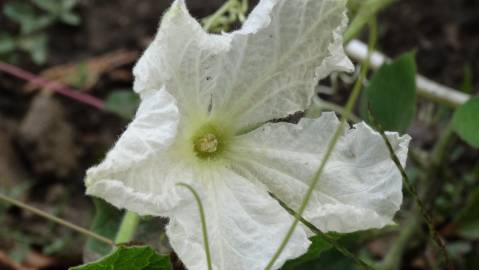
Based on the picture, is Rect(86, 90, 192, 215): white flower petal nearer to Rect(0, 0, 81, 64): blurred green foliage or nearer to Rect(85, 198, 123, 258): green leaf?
Rect(85, 198, 123, 258): green leaf

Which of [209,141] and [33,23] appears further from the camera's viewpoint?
[33,23]

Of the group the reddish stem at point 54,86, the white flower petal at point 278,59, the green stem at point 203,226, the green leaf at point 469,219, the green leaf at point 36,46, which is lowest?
the green stem at point 203,226

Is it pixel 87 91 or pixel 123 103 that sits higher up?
pixel 87 91

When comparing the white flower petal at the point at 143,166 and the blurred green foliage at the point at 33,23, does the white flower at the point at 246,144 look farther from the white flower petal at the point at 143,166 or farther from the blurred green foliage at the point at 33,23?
the blurred green foliage at the point at 33,23

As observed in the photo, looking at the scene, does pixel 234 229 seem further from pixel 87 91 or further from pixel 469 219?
pixel 87 91

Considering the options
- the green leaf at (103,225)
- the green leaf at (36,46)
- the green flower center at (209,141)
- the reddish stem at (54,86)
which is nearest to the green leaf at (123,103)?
the reddish stem at (54,86)

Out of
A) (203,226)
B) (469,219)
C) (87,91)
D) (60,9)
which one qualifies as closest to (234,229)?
(203,226)

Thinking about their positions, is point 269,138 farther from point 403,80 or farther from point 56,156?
point 56,156
